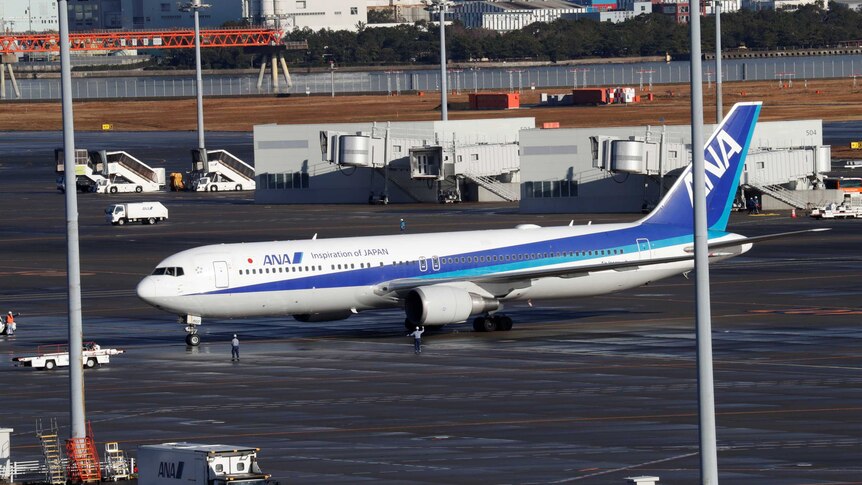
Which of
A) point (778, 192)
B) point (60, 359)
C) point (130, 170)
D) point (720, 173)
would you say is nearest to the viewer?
point (60, 359)

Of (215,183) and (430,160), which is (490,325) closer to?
(430,160)

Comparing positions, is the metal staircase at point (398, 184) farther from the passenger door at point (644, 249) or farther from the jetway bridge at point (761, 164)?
the passenger door at point (644, 249)

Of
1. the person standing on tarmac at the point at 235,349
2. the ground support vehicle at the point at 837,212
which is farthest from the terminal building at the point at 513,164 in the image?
the person standing on tarmac at the point at 235,349

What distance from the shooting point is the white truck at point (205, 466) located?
32906 mm

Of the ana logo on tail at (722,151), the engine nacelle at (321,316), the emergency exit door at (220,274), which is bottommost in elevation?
the engine nacelle at (321,316)

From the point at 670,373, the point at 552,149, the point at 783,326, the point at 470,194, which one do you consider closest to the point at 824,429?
the point at 670,373

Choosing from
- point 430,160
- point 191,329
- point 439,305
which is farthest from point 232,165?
point 439,305

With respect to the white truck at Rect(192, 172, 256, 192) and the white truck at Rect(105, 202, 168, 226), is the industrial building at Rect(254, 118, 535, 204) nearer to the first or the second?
the white truck at Rect(105, 202, 168, 226)

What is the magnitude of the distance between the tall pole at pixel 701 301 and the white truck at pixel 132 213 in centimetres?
10337

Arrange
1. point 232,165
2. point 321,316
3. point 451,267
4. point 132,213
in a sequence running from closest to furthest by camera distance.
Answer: point 321,316 → point 451,267 → point 132,213 → point 232,165

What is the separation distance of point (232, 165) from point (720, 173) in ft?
355

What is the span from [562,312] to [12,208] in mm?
84296

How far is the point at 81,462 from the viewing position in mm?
39906

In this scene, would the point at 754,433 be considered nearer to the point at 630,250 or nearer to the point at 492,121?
the point at 630,250
